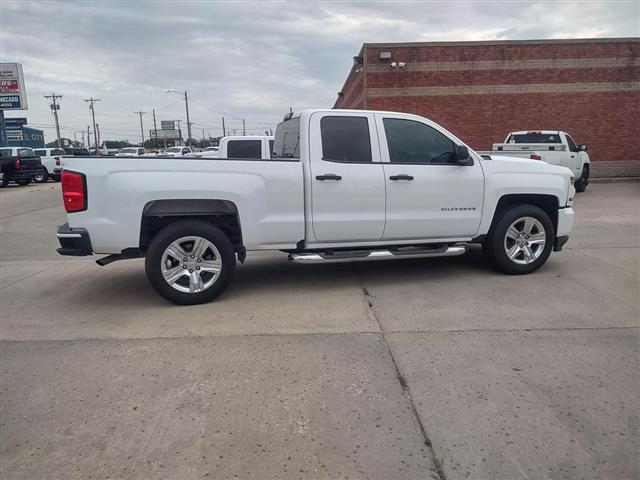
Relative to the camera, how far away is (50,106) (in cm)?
7825

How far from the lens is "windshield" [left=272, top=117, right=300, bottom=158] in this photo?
19.1ft

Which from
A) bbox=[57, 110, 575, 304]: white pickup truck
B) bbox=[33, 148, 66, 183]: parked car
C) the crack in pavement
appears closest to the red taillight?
bbox=[57, 110, 575, 304]: white pickup truck

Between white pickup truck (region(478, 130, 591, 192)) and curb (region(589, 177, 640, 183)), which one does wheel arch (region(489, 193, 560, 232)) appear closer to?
white pickup truck (region(478, 130, 591, 192))

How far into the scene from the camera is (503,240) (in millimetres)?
6117

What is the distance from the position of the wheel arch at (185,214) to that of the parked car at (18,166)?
25277 mm

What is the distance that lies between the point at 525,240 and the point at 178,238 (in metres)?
4.18

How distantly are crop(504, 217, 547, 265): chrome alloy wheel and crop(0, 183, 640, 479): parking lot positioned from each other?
1.05ft

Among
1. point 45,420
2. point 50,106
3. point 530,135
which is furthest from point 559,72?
point 50,106

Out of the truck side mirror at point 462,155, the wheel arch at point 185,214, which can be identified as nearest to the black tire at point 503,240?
the truck side mirror at point 462,155

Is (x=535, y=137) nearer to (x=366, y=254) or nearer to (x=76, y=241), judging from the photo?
(x=366, y=254)

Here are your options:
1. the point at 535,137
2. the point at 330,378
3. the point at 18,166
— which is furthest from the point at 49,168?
the point at 330,378

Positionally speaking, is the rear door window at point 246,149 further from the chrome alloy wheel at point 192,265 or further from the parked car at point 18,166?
the parked car at point 18,166

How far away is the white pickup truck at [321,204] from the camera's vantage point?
16.3ft

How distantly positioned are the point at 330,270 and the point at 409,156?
1.87 metres
